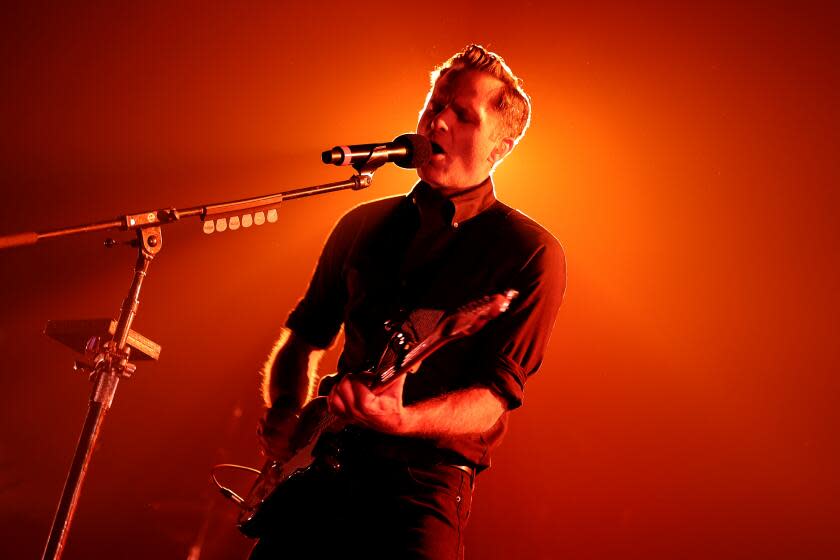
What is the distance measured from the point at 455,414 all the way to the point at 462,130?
93 centimetres

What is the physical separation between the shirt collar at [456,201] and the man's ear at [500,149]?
0.28 ft

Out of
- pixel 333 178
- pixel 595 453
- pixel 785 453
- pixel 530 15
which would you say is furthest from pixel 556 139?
pixel 785 453

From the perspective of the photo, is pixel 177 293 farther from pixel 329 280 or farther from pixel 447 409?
pixel 447 409

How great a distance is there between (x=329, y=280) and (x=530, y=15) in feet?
6.53

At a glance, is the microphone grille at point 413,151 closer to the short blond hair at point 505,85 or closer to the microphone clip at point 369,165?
the microphone clip at point 369,165

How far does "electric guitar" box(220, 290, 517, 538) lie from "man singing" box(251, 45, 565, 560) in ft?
0.10

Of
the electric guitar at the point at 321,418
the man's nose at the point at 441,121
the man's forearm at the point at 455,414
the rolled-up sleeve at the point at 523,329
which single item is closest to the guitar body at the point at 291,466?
the electric guitar at the point at 321,418

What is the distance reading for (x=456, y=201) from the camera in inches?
89.4

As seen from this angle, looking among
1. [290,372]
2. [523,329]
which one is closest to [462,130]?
[523,329]

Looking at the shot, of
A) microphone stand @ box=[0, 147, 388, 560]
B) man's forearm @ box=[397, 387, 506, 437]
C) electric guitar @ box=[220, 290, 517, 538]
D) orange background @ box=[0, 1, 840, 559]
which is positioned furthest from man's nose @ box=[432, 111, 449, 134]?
orange background @ box=[0, 1, 840, 559]

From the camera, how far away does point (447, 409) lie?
5.88 ft

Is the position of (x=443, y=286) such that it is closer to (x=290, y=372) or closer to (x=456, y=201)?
(x=456, y=201)

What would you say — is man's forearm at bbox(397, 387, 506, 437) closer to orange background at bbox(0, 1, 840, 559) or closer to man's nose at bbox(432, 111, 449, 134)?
man's nose at bbox(432, 111, 449, 134)

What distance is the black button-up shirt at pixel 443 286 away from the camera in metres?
1.97
